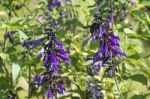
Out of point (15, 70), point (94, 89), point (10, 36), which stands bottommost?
point (94, 89)

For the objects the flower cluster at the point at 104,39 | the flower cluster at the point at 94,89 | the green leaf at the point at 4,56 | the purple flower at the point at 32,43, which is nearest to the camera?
the flower cluster at the point at 104,39

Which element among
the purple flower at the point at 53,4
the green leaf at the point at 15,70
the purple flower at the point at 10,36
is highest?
the purple flower at the point at 53,4

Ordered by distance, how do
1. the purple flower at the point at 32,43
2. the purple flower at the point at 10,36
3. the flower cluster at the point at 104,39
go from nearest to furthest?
the flower cluster at the point at 104,39, the purple flower at the point at 32,43, the purple flower at the point at 10,36

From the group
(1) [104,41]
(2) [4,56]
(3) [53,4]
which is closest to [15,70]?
(2) [4,56]

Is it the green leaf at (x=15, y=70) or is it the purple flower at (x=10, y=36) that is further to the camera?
the purple flower at (x=10, y=36)

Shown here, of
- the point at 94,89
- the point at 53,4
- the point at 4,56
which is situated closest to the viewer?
the point at 94,89

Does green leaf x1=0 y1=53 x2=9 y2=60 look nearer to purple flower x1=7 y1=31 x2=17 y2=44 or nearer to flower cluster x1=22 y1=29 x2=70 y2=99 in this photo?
purple flower x1=7 y1=31 x2=17 y2=44

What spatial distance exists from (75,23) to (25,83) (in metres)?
1.01

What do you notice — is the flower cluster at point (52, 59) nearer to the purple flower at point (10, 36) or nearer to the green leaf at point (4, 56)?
the green leaf at point (4, 56)

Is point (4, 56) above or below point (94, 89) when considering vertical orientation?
above

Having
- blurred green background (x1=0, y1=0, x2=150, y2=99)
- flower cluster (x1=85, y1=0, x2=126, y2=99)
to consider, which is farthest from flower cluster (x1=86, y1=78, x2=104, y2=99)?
flower cluster (x1=85, y1=0, x2=126, y2=99)

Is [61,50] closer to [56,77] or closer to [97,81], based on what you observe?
[56,77]

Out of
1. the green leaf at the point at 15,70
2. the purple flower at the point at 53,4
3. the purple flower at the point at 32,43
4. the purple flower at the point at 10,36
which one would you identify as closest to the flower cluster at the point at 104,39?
the purple flower at the point at 32,43

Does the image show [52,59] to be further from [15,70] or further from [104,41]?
[15,70]
